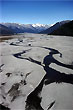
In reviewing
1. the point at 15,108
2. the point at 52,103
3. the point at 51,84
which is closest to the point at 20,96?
the point at 15,108

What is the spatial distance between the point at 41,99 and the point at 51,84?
117 centimetres

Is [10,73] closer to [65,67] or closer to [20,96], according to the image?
[20,96]

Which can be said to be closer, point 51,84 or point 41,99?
point 41,99

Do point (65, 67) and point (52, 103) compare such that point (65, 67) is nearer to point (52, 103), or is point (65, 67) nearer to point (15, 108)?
point (52, 103)

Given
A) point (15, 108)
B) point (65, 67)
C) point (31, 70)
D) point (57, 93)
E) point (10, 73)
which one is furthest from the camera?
point (65, 67)

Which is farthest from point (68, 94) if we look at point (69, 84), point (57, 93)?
point (69, 84)

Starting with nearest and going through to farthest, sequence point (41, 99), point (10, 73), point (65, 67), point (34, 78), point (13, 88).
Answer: point (41, 99) < point (13, 88) < point (34, 78) < point (10, 73) < point (65, 67)

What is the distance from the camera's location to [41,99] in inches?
165

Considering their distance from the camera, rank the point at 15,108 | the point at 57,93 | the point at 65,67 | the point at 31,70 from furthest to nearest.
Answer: the point at 65,67
the point at 31,70
the point at 57,93
the point at 15,108

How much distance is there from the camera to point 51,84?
521 cm

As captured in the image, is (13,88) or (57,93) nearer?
(57,93)

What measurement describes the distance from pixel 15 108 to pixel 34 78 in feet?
7.07

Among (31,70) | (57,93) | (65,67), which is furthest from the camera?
(65,67)

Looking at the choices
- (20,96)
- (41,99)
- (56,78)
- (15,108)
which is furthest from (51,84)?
(15,108)
